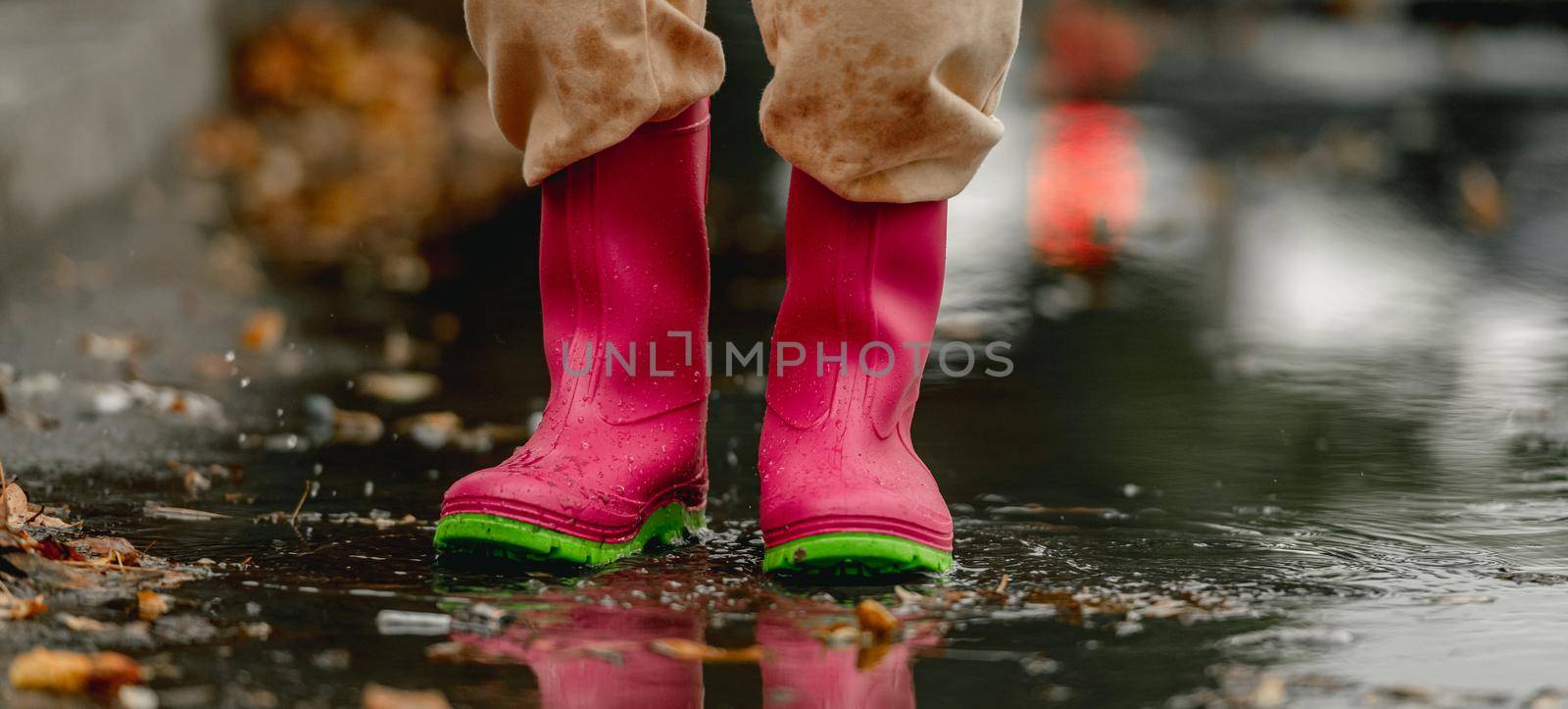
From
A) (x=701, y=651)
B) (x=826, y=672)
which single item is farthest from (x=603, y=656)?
(x=826, y=672)

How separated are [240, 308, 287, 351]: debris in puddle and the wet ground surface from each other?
4 centimetres

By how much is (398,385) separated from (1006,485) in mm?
1313

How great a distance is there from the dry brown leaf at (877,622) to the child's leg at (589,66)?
67cm

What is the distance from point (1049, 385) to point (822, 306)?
4.49ft

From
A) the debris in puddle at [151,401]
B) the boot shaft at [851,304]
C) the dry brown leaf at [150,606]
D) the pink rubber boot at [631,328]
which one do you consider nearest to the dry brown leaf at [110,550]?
the dry brown leaf at [150,606]

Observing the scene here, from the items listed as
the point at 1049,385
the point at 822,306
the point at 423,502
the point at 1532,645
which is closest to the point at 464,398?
the point at 423,502

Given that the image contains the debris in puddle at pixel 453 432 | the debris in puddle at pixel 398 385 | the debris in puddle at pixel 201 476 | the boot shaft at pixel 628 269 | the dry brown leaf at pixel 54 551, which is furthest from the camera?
the debris in puddle at pixel 398 385

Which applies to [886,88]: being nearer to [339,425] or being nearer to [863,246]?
[863,246]

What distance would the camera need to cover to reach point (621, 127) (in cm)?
238

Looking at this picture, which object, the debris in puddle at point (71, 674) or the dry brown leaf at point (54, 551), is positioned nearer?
the debris in puddle at point (71, 674)

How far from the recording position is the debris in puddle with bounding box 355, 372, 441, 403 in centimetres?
363

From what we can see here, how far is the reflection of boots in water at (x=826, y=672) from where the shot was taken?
5.98ft

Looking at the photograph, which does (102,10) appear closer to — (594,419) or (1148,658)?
(594,419)

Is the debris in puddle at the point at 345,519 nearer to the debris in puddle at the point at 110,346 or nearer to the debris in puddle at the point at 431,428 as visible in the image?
the debris in puddle at the point at 431,428
